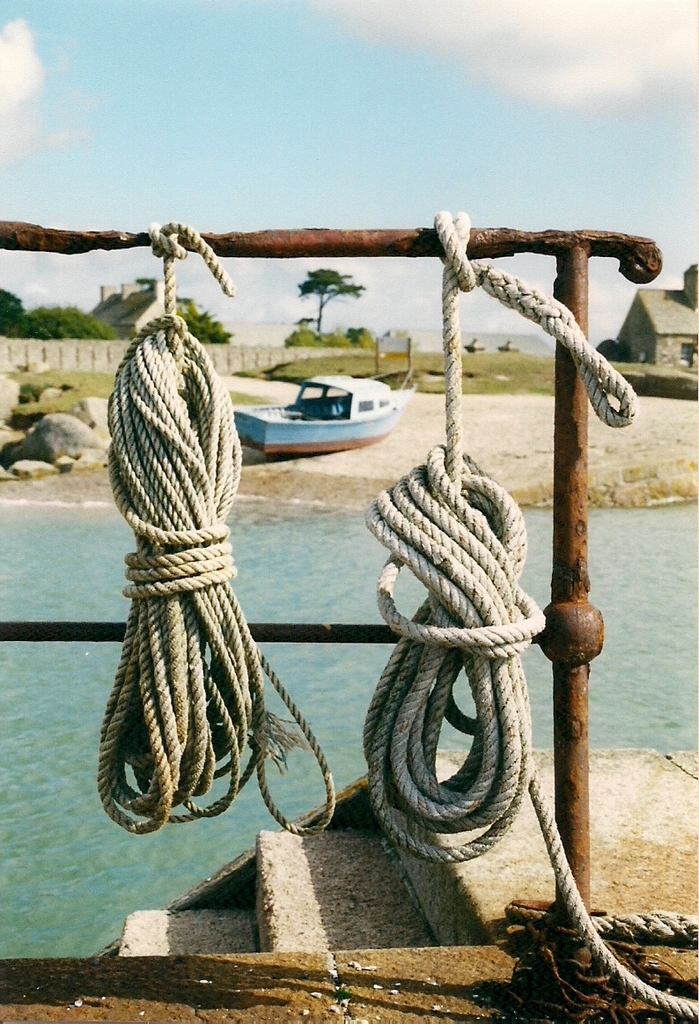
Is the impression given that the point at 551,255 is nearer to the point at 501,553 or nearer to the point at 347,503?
the point at 501,553

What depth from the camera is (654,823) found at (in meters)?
2.82

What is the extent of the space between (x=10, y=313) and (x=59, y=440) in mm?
27726

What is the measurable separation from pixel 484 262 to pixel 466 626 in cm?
63

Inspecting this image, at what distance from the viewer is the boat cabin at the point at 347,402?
26172mm

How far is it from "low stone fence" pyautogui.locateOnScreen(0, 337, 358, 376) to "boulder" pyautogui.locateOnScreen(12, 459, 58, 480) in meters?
15.6

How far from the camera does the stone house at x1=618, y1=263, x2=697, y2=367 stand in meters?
42.6

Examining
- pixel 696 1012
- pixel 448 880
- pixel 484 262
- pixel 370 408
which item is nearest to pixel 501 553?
pixel 484 262

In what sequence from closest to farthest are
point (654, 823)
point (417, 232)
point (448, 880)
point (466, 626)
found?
1. point (466, 626)
2. point (417, 232)
3. point (448, 880)
4. point (654, 823)

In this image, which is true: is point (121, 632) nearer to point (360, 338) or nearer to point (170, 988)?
point (170, 988)

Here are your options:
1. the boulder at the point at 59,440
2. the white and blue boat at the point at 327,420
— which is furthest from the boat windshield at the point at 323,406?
the boulder at the point at 59,440

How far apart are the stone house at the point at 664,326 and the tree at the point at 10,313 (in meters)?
26.0

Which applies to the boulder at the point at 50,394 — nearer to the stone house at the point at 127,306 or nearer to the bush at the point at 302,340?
the bush at the point at 302,340

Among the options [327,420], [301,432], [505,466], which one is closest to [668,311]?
[327,420]

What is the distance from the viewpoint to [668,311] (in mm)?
43625
